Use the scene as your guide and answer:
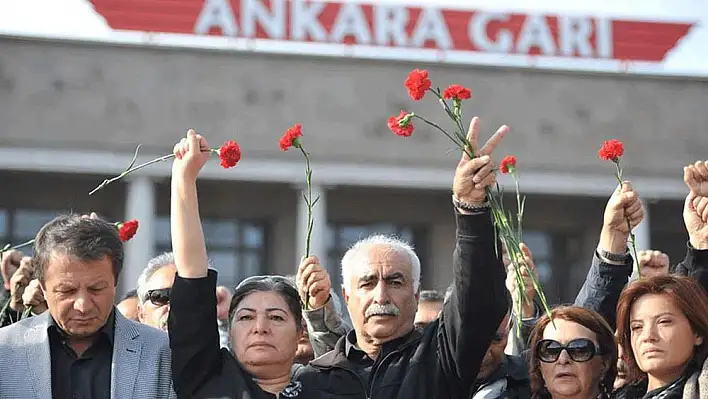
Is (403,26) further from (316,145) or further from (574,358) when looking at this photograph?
(574,358)

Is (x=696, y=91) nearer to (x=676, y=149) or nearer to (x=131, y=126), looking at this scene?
(x=676, y=149)

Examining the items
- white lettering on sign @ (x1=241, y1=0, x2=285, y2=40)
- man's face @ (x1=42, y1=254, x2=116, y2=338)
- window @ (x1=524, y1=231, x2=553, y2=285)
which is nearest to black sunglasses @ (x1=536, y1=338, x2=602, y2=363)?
man's face @ (x1=42, y1=254, x2=116, y2=338)

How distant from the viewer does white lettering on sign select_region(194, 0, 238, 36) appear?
2438 centimetres

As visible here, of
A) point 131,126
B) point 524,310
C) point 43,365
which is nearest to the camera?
point 43,365

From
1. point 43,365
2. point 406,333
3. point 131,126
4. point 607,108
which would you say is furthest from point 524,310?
point 607,108

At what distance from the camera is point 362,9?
2511 cm

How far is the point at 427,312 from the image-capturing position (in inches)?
247

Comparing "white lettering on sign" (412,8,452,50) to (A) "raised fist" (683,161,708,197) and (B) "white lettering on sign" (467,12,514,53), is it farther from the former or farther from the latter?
(A) "raised fist" (683,161,708,197)

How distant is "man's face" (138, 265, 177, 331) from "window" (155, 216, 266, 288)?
722 inches

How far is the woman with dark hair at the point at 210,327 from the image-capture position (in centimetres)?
423

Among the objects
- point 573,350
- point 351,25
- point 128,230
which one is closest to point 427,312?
point 128,230

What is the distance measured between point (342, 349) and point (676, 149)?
2198 centimetres

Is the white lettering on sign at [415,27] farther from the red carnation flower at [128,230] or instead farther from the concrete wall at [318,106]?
the red carnation flower at [128,230]

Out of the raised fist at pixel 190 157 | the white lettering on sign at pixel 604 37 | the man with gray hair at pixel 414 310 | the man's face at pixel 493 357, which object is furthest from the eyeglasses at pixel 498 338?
the white lettering on sign at pixel 604 37
